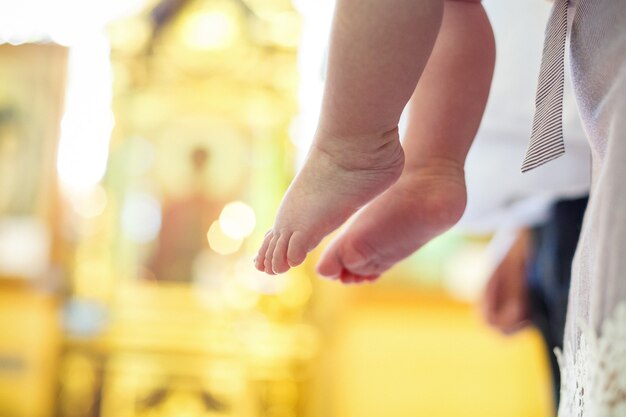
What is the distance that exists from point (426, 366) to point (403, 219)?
2279mm

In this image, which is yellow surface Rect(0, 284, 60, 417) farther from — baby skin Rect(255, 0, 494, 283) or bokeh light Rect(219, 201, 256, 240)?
baby skin Rect(255, 0, 494, 283)

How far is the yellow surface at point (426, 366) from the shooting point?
2.72m

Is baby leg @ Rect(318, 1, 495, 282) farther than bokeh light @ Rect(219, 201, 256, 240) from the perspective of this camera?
No

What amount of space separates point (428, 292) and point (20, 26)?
6.92 ft

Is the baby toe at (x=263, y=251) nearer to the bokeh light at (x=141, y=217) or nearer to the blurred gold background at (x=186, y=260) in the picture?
the blurred gold background at (x=186, y=260)

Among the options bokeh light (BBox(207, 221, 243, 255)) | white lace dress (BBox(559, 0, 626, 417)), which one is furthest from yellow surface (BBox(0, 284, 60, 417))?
white lace dress (BBox(559, 0, 626, 417))

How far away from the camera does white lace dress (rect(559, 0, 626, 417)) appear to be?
393 millimetres

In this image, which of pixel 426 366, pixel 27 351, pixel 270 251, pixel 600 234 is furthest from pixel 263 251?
pixel 27 351

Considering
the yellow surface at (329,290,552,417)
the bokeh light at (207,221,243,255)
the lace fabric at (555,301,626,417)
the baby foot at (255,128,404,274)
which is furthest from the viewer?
the bokeh light at (207,221,243,255)

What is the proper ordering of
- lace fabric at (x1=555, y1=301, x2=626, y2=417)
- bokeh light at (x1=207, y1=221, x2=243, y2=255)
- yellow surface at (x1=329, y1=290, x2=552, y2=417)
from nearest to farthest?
lace fabric at (x1=555, y1=301, x2=626, y2=417) → yellow surface at (x1=329, y1=290, x2=552, y2=417) → bokeh light at (x1=207, y1=221, x2=243, y2=255)

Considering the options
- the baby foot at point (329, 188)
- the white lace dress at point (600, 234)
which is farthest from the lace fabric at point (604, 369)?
the baby foot at point (329, 188)

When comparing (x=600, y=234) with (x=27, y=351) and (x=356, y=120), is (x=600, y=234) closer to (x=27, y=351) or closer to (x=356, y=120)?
(x=356, y=120)

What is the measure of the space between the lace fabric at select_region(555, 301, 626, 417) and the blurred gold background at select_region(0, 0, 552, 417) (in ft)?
7.65

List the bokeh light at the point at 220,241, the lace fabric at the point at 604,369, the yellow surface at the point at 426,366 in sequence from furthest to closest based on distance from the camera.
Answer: the bokeh light at the point at 220,241 → the yellow surface at the point at 426,366 → the lace fabric at the point at 604,369
